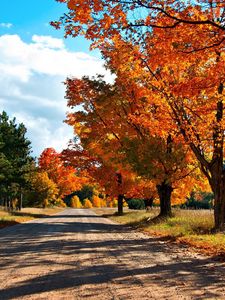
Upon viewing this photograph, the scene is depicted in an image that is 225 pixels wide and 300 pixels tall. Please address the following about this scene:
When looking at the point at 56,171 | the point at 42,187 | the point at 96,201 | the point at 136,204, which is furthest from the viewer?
the point at 96,201

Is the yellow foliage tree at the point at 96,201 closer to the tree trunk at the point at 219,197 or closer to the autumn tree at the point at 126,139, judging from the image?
the autumn tree at the point at 126,139

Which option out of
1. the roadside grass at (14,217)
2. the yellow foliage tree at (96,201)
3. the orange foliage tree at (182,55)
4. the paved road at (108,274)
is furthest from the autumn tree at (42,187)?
the paved road at (108,274)

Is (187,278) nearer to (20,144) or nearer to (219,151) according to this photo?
(219,151)

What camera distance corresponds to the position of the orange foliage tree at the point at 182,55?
399 inches

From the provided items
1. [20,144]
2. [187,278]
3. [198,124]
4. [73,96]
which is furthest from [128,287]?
[20,144]

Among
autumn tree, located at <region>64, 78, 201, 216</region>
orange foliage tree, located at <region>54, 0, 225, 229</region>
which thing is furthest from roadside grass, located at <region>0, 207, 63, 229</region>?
orange foliage tree, located at <region>54, 0, 225, 229</region>

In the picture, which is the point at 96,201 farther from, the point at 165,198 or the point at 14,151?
the point at 165,198

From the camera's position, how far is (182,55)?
1145 cm

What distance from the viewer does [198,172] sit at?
83.2 ft

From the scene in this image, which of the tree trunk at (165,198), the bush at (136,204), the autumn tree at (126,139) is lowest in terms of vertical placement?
the bush at (136,204)

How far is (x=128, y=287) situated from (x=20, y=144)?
48.9 metres

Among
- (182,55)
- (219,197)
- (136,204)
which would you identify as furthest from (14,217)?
(136,204)

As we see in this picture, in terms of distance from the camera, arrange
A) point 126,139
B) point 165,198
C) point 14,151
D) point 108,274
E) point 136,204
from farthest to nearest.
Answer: point 136,204
point 14,151
point 165,198
point 126,139
point 108,274

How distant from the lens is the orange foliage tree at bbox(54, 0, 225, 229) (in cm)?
1012
